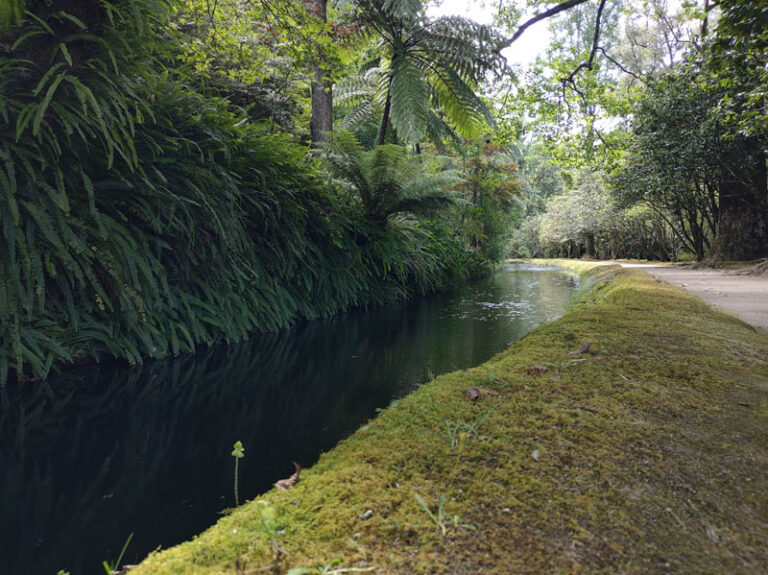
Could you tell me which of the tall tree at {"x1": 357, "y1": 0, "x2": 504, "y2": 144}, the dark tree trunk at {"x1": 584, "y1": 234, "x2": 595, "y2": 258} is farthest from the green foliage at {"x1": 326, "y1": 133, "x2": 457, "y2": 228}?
the dark tree trunk at {"x1": 584, "y1": 234, "x2": 595, "y2": 258}

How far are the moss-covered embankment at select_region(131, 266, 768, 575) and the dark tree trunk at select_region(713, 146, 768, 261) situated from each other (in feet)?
37.5

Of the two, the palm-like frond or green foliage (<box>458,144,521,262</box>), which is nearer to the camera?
the palm-like frond

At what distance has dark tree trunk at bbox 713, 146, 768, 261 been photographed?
9805mm

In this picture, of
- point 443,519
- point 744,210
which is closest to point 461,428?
point 443,519

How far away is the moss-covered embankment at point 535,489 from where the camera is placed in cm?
73

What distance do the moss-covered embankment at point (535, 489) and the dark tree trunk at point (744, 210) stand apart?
11415mm

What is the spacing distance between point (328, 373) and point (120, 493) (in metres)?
1.56

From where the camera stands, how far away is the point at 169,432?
1.82 meters

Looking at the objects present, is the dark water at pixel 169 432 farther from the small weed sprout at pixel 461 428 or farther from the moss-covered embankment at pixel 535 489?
the small weed sprout at pixel 461 428

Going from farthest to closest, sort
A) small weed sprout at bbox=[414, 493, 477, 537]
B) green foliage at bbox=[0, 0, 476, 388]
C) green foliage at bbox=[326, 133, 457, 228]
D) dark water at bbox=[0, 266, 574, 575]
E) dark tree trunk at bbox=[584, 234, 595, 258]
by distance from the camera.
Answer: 1. dark tree trunk at bbox=[584, 234, 595, 258]
2. green foliage at bbox=[326, 133, 457, 228]
3. green foliage at bbox=[0, 0, 476, 388]
4. dark water at bbox=[0, 266, 574, 575]
5. small weed sprout at bbox=[414, 493, 477, 537]

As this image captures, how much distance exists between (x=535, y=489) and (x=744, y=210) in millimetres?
13847

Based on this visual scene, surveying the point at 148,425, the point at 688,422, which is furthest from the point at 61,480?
the point at 688,422

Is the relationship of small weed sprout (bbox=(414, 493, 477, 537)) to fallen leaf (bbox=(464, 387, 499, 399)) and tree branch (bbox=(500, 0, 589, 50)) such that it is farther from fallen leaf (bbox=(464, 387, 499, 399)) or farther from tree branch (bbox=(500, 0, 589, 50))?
tree branch (bbox=(500, 0, 589, 50))

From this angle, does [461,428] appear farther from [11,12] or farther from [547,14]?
[547,14]
